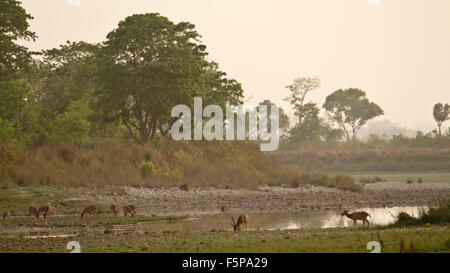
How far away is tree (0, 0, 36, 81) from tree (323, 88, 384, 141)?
7439 centimetres

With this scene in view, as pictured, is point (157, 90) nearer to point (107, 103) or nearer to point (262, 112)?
point (107, 103)

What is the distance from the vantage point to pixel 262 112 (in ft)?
356

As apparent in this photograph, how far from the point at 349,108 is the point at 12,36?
77409 mm

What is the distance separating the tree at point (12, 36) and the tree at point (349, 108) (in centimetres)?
7439

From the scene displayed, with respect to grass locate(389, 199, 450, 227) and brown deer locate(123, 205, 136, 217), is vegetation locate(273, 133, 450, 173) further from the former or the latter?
grass locate(389, 199, 450, 227)

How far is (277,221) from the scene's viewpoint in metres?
24.8

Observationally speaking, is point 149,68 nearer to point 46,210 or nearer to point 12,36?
point 12,36

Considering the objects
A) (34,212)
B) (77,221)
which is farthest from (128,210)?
(34,212)

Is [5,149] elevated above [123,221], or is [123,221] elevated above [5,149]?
[5,149]

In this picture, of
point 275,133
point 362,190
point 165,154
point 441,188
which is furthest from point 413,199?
point 275,133

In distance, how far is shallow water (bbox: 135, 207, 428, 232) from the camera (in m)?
21.8

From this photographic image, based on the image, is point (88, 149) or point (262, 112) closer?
point (88, 149)

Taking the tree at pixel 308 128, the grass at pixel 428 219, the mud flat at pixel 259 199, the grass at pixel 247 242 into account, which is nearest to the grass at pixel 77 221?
the mud flat at pixel 259 199

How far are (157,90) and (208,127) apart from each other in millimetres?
9124
